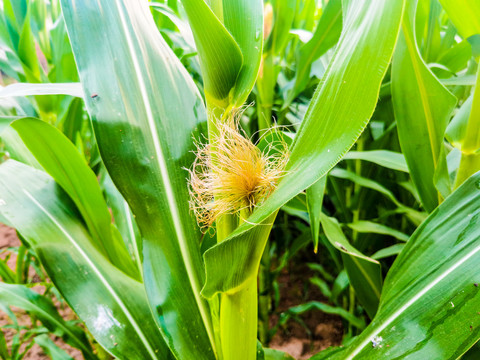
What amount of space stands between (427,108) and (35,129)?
584 millimetres

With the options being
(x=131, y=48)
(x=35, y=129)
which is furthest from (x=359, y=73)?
(x=35, y=129)

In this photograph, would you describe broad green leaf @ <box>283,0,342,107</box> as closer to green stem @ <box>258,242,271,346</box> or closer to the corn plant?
the corn plant

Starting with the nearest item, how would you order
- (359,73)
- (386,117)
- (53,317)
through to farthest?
(359,73)
(53,317)
(386,117)

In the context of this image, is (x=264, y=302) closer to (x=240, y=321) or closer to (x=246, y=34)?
(x=240, y=321)

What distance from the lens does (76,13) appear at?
1.42 ft

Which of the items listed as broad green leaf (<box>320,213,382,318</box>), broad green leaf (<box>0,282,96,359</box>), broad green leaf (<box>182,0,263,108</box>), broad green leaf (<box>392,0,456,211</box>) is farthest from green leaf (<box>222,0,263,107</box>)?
broad green leaf (<box>0,282,96,359</box>)

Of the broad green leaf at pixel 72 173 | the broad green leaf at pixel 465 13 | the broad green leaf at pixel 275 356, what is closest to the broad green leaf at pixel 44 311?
the broad green leaf at pixel 72 173

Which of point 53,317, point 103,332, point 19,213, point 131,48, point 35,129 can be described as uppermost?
point 131,48

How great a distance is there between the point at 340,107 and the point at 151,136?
264mm

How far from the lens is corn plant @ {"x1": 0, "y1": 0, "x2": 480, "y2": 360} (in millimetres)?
327

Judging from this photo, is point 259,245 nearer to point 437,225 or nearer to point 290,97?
point 437,225

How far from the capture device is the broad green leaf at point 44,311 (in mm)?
689

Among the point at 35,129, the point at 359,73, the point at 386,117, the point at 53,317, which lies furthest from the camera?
the point at 386,117

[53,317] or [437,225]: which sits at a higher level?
[437,225]
